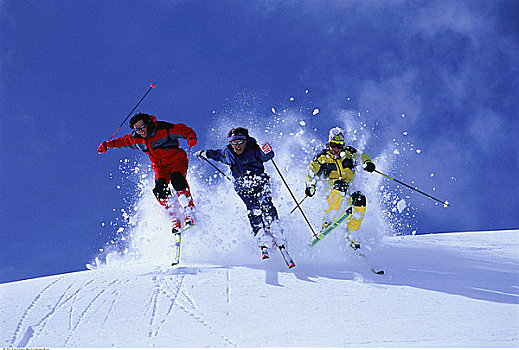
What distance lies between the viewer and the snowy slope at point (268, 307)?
9.84ft

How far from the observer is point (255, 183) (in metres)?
5.20

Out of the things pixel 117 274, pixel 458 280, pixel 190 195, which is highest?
pixel 190 195

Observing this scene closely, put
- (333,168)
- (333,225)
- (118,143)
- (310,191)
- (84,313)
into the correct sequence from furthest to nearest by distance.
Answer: (118,143) → (333,168) → (310,191) → (333,225) → (84,313)

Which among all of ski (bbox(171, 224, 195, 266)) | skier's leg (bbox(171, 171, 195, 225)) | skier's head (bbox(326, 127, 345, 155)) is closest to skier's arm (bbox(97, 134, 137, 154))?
skier's leg (bbox(171, 171, 195, 225))

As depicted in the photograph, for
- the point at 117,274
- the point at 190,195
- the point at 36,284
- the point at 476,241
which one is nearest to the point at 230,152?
the point at 190,195

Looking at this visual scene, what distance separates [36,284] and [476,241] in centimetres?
739

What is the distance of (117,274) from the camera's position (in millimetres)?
4867

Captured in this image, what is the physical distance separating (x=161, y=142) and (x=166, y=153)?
0.16 m

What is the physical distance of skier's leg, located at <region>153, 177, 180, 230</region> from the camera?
5383mm

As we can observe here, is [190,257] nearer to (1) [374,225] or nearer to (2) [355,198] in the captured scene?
(2) [355,198]

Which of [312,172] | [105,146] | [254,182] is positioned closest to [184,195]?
[254,182]

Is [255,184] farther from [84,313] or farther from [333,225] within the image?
[84,313]

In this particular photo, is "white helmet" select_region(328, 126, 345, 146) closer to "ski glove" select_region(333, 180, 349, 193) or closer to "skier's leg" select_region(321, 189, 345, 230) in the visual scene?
"ski glove" select_region(333, 180, 349, 193)

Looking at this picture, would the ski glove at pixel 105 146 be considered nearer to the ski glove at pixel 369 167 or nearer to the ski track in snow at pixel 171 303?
the ski track in snow at pixel 171 303
